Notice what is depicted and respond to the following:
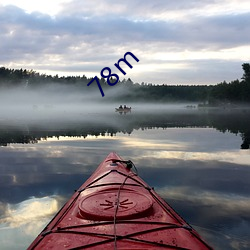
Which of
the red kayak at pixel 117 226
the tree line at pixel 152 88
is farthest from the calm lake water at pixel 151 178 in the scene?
the tree line at pixel 152 88

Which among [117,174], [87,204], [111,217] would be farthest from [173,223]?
[117,174]

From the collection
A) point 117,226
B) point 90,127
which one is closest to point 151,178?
point 117,226

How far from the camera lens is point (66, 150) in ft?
55.8

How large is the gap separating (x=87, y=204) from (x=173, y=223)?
1.59m

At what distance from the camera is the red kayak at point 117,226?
168 inches

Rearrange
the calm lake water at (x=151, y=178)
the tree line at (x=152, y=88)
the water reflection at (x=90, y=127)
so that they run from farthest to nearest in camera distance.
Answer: the tree line at (x=152, y=88) < the water reflection at (x=90, y=127) < the calm lake water at (x=151, y=178)

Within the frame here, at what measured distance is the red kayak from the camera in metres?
4.27

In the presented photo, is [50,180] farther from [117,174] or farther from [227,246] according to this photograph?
[227,246]

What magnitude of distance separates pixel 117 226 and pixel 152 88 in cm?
18065

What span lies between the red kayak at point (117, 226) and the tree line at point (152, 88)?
10083 centimetres

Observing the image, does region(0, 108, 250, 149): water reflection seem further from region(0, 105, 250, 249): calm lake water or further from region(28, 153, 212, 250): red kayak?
region(28, 153, 212, 250): red kayak

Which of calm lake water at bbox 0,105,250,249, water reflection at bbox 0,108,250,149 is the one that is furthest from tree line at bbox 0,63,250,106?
calm lake water at bbox 0,105,250,249

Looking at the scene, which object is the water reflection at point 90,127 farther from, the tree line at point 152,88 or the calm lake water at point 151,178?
the tree line at point 152,88

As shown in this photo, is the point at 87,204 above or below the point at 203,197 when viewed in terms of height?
above
